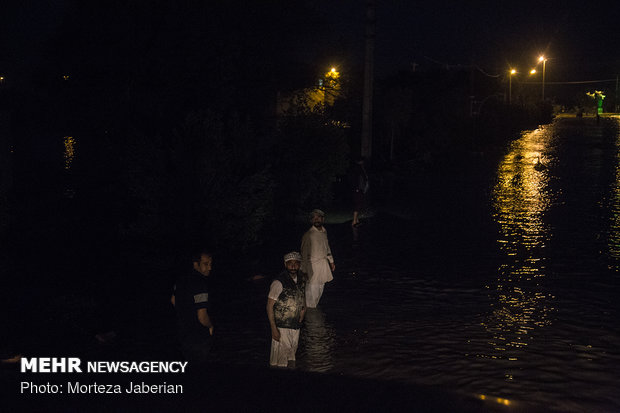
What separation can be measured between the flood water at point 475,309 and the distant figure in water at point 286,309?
0.51m

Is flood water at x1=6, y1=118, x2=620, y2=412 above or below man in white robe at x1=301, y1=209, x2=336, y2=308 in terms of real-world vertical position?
below

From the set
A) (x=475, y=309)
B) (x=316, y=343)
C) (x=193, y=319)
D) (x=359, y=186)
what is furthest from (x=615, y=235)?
(x=193, y=319)

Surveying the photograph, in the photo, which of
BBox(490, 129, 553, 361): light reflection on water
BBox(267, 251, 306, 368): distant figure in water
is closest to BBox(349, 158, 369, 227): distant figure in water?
BBox(490, 129, 553, 361): light reflection on water

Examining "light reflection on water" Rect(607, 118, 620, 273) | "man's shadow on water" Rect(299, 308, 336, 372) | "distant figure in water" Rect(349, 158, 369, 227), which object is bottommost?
"man's shadow on water" Rect(299, 308, 336, 372)

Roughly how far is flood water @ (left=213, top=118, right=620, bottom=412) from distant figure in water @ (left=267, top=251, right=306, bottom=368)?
0.51 m

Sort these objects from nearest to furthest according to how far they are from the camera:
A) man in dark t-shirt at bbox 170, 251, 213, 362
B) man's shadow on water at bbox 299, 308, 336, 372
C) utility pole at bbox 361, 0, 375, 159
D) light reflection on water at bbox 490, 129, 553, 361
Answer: man in dark t-shirt at bbox 170, 251, 213, 362
man's shadow on water at bbox 299, 308, 336, 372
light reflection on water at bbox 490, 129, 553, 361
utility pole at bbox 361, 0, 375, 159

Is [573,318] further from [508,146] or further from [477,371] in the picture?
[508,146]

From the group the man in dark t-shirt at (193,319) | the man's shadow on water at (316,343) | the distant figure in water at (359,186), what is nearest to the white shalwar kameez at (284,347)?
the man's shadow on water at (316,343)

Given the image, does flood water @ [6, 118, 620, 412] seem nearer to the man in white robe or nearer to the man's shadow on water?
the man's shadow on water

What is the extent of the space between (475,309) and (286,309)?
417 centimetres

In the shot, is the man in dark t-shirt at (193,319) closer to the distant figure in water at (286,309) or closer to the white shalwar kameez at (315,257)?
the distant figure in water at (286,309)

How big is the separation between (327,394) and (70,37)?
13.5 metres

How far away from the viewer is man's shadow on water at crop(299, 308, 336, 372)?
8.46 meters

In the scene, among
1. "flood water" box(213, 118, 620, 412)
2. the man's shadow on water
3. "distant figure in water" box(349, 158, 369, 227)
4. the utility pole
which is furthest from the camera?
the utility pole
